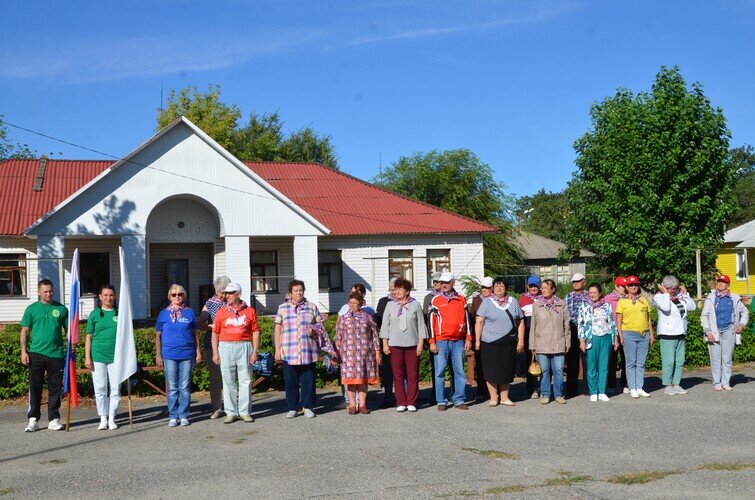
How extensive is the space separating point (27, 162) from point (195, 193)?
30.6 ft

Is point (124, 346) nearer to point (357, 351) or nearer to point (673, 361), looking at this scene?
point (357, 351)

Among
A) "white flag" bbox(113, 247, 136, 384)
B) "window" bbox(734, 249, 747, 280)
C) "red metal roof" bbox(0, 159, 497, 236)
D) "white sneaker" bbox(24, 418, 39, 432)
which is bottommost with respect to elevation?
"white sneaker" bbox(24, 418, 39, 432)

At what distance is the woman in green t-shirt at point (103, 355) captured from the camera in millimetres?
10875

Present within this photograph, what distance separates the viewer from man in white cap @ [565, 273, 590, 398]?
12969mm

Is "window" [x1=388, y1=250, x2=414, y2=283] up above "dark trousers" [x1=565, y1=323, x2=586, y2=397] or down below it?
above

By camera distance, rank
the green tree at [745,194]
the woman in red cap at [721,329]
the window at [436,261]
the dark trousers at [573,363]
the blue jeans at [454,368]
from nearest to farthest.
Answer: the blue jeans at [454,368]
the dark trousers at [573,363]
the woman in red cap at [721,329]
the window at [436,261]
the green tree at [745,194]

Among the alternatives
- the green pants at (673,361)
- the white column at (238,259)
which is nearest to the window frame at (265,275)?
the white column at (238,259)

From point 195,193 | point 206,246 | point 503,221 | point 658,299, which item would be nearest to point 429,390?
point 658,299

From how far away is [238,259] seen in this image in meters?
29.8

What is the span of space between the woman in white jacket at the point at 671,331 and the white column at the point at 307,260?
18.2 m

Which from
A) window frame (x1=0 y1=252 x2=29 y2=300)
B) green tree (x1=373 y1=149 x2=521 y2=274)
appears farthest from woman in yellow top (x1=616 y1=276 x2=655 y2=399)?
green tree (x1=373 y1=149 x2=521 y2=274)

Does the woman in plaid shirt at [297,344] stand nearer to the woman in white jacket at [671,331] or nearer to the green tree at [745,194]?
the woman in white jacket at [671,331]

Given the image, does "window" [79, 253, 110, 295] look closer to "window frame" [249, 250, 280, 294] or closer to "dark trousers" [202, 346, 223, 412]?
"window frame" [249, 250, 280, 294]

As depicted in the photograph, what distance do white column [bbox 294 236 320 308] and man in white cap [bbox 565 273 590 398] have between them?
59.0 feet
